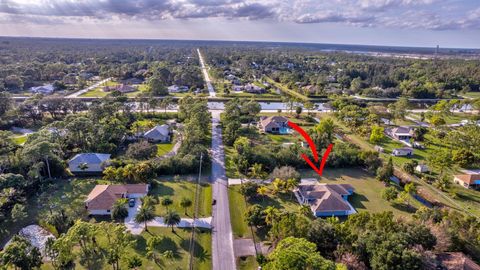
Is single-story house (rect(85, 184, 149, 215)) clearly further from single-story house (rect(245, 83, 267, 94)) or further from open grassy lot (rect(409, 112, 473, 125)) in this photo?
single-story house (rect(245, 83, 267, 94))

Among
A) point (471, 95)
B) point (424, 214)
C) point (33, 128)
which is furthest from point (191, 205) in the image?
point (471, 95)

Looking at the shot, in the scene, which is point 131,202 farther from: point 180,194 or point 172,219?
point 172,219

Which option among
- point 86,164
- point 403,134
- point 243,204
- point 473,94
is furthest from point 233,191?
point 473,94

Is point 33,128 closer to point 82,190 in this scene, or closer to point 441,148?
point 82,190

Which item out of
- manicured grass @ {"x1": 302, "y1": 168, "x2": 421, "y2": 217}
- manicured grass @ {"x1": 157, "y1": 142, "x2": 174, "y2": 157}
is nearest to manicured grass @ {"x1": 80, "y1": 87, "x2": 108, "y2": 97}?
manicured grass @ {"x1": 157, "y1": 142, "x2": 174, "y2": 157}

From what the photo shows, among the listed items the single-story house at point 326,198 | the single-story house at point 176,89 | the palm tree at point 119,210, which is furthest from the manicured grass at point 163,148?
the single-story house at point 176,89
